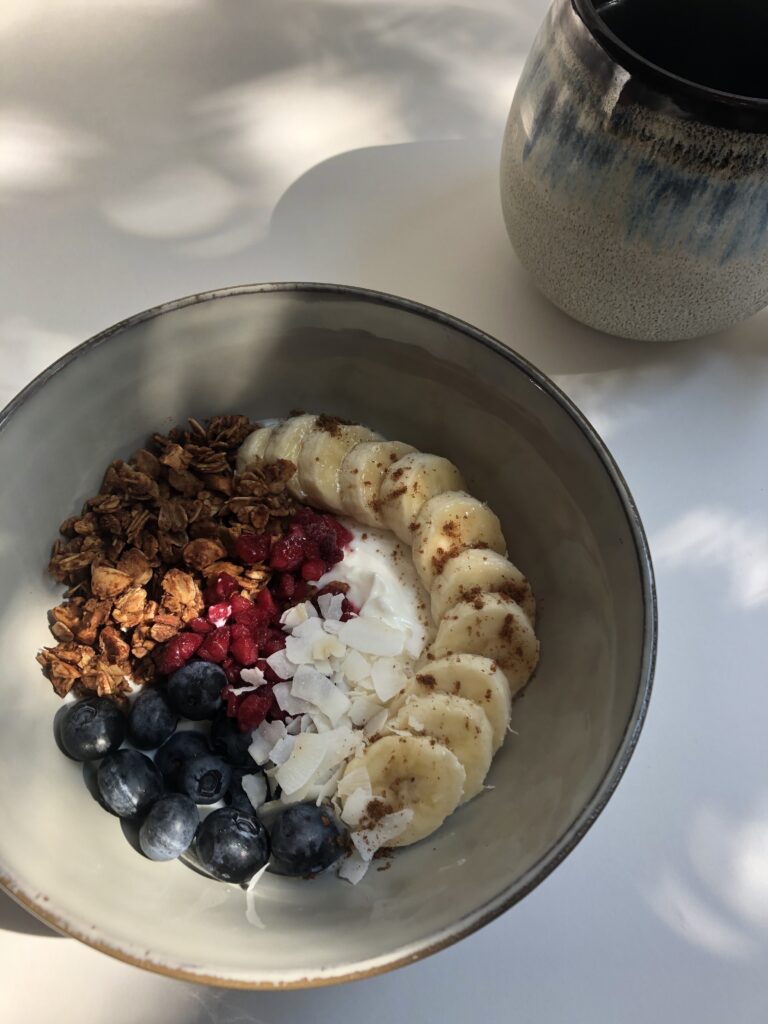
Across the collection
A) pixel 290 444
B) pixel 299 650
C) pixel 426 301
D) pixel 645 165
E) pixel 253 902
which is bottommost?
pixel 253 902

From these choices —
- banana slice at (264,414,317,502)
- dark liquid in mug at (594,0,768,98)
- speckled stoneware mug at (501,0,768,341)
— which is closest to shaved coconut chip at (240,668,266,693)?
banana slice at (264,414,317,502)

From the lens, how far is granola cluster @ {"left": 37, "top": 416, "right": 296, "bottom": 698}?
93 centimetres

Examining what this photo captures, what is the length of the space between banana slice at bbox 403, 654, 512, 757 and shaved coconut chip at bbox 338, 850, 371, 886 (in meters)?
0.13

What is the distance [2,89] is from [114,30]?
19 cm

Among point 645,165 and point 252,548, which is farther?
point 252,548

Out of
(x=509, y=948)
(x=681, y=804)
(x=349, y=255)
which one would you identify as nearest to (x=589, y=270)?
(x=349, y=255)

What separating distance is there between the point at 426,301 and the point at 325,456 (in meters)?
0.27

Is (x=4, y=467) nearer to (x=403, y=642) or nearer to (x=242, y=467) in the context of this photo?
(x=242, y=467)

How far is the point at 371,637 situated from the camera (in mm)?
944

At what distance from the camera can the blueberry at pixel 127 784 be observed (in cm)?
85

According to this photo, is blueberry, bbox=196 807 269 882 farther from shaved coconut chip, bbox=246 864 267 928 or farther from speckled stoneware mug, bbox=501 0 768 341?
speckled stoneware mug, bbox=501 0 768 341

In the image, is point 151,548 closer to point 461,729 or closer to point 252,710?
point 252,710

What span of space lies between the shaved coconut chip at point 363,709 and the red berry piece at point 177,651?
0.56ft

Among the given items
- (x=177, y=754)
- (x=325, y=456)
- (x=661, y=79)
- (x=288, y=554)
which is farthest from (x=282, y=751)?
(x=661, y=79)
